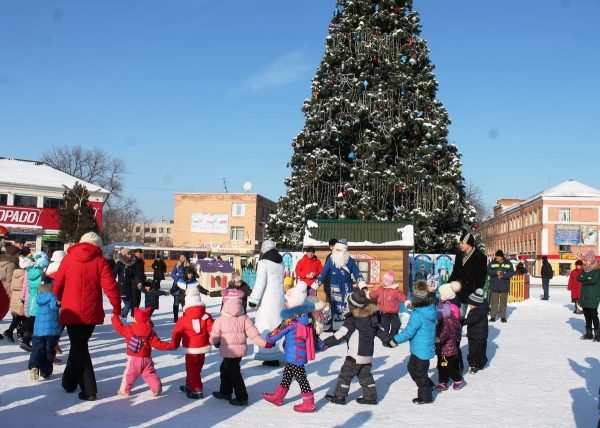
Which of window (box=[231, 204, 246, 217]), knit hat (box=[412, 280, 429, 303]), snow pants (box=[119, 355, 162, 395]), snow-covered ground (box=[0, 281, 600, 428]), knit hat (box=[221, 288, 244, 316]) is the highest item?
window (box=[231, 204, 246, 217])

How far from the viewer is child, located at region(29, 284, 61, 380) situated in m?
7.11

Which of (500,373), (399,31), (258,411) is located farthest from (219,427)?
(399,31)

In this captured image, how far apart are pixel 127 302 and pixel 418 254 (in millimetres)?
12964

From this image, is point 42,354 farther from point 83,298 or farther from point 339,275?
point 339,275

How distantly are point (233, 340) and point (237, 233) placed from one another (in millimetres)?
67495

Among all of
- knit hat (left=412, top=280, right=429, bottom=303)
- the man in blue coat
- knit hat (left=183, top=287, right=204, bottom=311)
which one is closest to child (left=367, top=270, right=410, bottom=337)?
the man in blue coat

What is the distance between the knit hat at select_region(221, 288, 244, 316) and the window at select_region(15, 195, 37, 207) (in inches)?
1783

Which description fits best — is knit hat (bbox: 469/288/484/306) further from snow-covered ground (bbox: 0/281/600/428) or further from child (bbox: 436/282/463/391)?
snow-covered ground (bbox: 0/281/600/428)

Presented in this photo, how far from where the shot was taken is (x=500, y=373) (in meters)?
8.78

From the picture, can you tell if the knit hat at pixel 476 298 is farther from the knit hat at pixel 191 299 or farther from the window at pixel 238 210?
the window at pixel 238 210

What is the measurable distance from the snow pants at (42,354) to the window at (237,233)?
66046 mm

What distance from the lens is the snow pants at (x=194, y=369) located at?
21.3ft

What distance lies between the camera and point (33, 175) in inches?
1940

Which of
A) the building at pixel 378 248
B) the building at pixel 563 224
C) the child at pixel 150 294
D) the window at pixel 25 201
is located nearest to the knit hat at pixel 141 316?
the child at pixel 150 294
